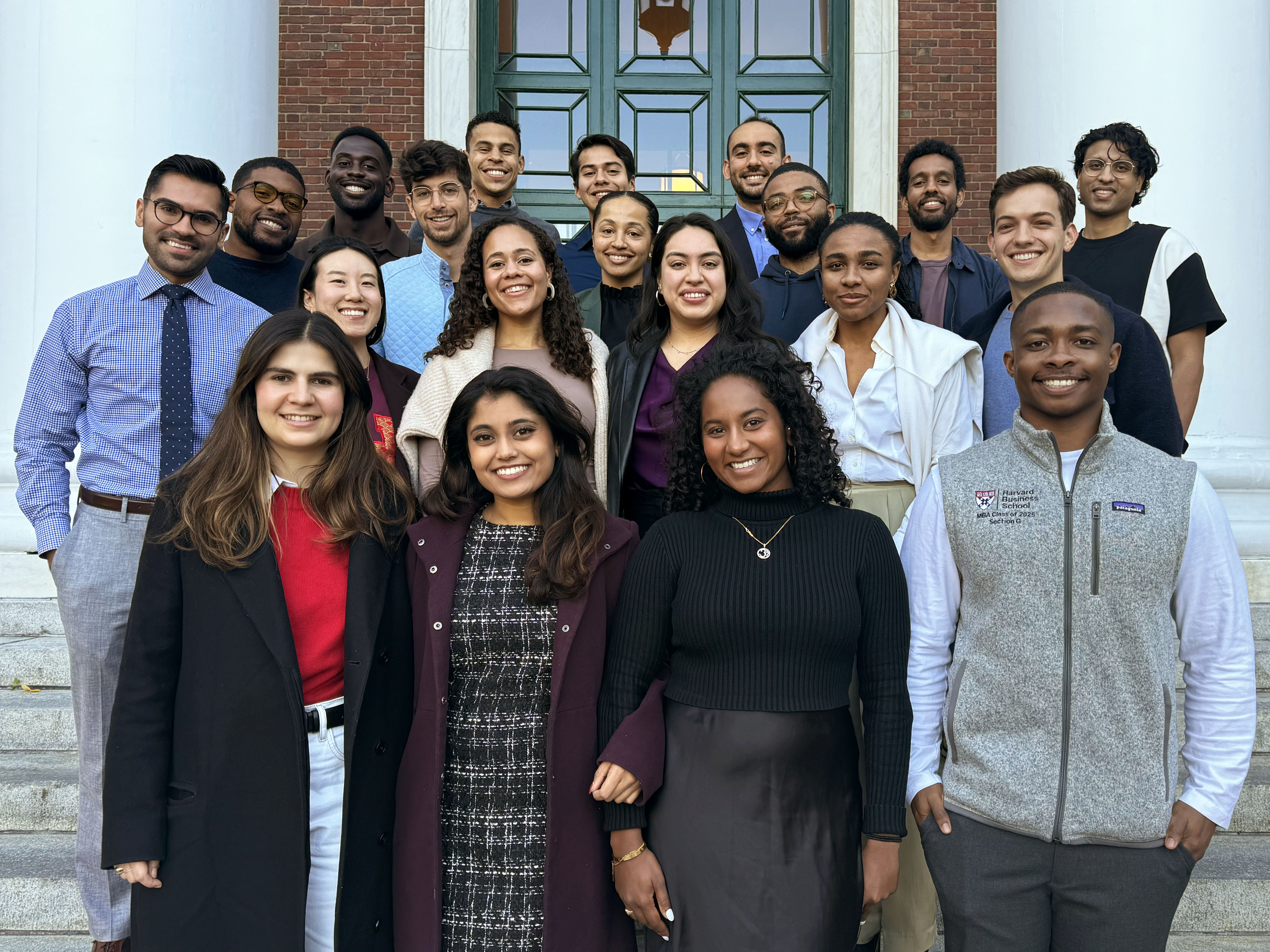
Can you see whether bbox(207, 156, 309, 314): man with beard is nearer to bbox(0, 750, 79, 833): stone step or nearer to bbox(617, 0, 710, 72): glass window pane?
bbox(0, 750, 79, 833): stone step

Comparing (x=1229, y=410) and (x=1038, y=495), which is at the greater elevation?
(x=1229, y=410)

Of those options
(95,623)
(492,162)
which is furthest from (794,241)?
(95,623)

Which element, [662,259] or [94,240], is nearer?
[662,259]

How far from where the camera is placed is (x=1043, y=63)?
6.28 meters

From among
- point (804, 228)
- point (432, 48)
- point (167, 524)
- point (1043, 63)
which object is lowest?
point (167, 524)

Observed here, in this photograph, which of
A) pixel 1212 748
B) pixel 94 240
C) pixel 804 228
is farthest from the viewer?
pixel 94 240

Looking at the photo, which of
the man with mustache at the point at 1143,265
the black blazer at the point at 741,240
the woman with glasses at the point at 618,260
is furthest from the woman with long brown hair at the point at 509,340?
the man with mustache at the point at 1143,265

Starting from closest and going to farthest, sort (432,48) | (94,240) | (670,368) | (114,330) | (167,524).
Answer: (167,524) < (114,330) < (670,368) < (94,240) < (432,48)

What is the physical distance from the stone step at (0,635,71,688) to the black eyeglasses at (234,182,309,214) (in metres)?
2.21

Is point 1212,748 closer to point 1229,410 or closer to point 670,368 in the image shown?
point 670,368

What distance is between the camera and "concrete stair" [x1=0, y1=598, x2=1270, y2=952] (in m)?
3.52

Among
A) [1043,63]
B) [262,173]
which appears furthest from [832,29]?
[262,173]

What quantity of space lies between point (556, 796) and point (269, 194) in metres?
3.56

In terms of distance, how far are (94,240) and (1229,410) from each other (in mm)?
6267
